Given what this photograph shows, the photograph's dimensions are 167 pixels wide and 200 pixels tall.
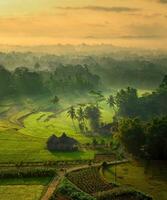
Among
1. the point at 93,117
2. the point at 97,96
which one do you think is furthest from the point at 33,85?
the point at 93,117

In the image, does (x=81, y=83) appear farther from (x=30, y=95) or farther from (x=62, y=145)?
(x=62, y=145)

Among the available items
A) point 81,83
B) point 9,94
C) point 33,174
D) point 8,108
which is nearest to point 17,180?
point 33,174

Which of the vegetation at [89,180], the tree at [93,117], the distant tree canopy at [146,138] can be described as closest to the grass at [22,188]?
the vegetation at [89,180]

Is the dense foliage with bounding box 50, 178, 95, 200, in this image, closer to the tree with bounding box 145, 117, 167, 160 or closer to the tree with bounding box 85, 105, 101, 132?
the tree with bounding box 145, 117, 167, 160

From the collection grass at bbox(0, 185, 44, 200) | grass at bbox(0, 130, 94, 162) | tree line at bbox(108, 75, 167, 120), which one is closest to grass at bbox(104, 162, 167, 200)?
grass at bbox(0, 130, 94, 162)

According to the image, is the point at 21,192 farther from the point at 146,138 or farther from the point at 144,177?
the point at 146,138
